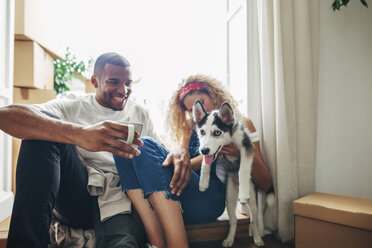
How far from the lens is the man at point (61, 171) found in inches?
33.8

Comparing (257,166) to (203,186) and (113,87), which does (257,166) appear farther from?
(113,87)

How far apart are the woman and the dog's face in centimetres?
11

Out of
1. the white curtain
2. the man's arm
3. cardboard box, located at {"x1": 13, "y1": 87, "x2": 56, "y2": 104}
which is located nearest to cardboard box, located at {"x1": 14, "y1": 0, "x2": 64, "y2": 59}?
cardboard box, located at {"x1": 13, "y1": 87, "x2": 56, "y2": 104}

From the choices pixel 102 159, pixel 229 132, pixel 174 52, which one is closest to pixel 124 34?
pixel 174 52

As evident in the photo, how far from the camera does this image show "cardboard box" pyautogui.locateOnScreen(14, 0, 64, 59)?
1.94 m

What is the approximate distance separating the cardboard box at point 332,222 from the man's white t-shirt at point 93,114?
922mm

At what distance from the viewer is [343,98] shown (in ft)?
5.55

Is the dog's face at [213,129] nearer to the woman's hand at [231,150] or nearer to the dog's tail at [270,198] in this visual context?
the woman's hand at [231,150]

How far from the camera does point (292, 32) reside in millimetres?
1514

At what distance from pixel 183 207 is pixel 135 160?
367mm

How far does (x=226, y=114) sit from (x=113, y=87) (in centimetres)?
73

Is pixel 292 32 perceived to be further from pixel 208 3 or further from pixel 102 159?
pixel 208 3

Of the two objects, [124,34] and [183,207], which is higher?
[124,34]

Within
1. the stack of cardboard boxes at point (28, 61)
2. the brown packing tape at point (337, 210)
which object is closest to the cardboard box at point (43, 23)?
the stack of cardboard boxes at point (28, 61)
